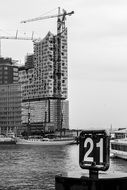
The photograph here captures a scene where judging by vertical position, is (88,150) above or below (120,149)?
above

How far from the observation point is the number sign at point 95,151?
26.9ft

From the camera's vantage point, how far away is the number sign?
8.20m

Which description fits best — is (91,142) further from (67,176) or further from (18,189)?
(18,189)

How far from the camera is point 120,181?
8266mm

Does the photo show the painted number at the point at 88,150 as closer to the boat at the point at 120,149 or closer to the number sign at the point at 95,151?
the number sign at the point at 95,151

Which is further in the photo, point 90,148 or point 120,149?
point 120,149

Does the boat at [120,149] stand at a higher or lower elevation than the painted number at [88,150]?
lower

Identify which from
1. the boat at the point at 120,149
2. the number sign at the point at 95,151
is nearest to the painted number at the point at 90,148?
the number sign at the point at 95,151

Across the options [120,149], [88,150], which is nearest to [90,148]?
[88,150]

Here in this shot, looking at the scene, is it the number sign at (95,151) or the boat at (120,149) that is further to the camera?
the boat at (120,149)

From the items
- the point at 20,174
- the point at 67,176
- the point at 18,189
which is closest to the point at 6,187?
the point at 18,189

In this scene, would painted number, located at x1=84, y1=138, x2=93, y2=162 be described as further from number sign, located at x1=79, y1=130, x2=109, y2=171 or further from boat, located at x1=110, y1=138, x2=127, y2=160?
boat, located at x1=110, y1=138, x2=127, y2=160

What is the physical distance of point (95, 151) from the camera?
8250 millimetres

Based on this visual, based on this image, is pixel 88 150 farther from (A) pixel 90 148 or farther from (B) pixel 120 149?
(B) pixel 120 149
